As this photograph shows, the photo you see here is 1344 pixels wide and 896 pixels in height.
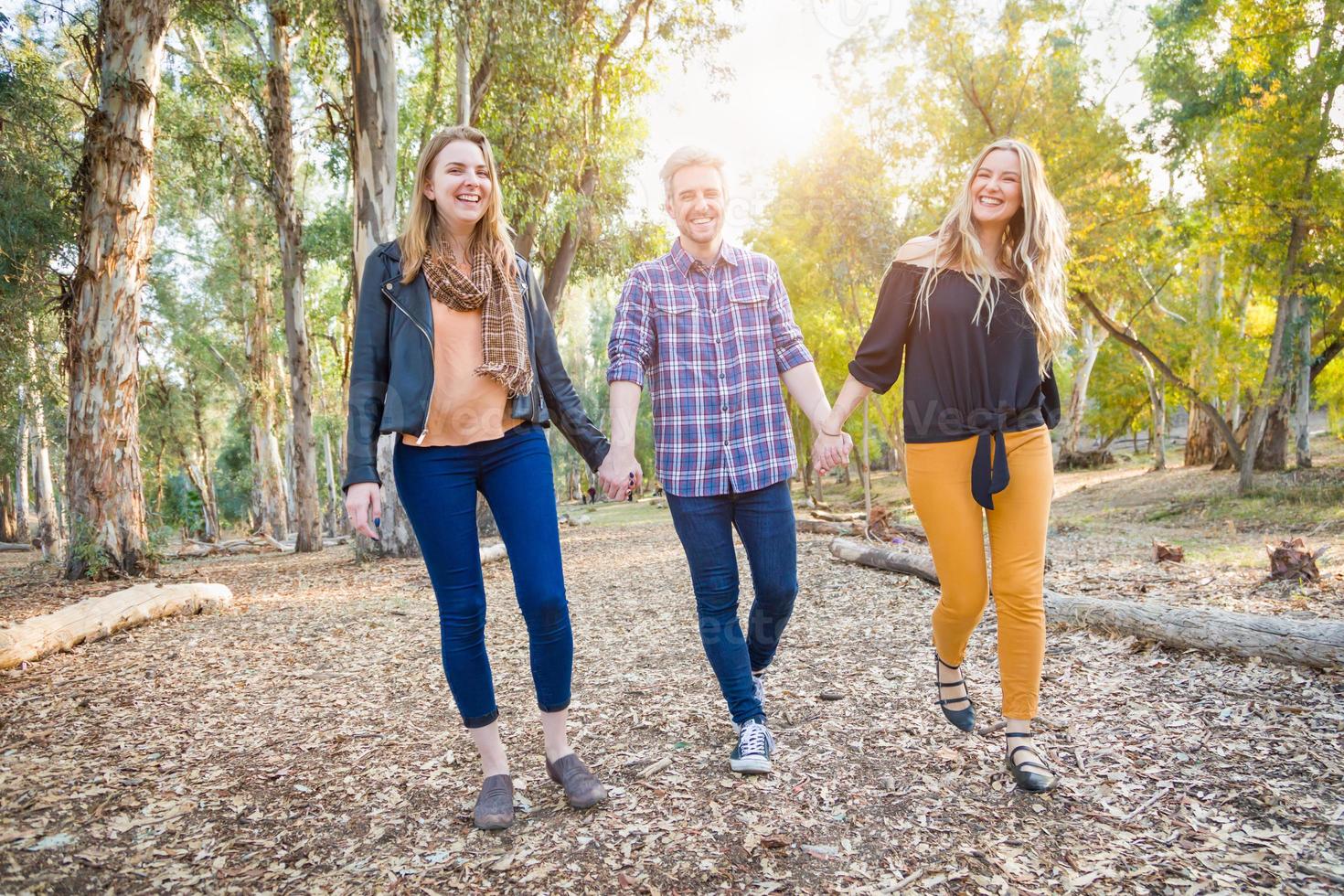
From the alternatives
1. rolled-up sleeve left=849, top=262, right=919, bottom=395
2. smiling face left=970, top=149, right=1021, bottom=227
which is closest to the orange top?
rolled-up sleeve left=849, top=262, right=919, bottom=395

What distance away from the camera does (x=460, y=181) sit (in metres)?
2.54

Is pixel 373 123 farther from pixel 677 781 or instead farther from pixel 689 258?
pixel 677 781

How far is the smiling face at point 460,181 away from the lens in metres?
2.54

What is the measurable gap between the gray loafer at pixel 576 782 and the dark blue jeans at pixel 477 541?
0.30m

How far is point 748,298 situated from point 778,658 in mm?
2392

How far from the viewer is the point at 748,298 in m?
2.89

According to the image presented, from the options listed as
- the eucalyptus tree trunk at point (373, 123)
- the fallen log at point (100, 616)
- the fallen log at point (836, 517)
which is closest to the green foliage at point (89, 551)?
the fallen log at point (100, 616)

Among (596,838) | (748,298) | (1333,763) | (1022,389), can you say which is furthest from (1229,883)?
(748,298)

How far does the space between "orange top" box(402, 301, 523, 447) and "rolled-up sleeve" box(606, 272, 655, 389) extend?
1.54 feet

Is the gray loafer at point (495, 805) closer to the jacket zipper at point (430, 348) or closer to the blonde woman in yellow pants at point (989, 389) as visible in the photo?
the jacket zipper at point (430, 348)

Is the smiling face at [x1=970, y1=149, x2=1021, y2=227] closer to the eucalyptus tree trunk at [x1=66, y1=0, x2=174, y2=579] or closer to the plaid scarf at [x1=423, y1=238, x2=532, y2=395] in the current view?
the plaid scarf at [x1=423, y1=238, x2=532, y2=395]

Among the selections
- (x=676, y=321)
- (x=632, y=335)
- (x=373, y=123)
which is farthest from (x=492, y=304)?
(x=373, y=123)

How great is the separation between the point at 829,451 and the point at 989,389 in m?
0.58

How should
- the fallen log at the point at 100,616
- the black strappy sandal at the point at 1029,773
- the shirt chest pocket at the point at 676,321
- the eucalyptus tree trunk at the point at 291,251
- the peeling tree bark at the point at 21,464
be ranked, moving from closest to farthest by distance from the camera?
the black strappy sandal at the point at 1029,773, the shirt chest pocket at the point at 676,321, the fallen log at the point at 100,616, the eucalyptus tree trunk at the point at 291,251, the peeling tree bark at the point at 21,464
